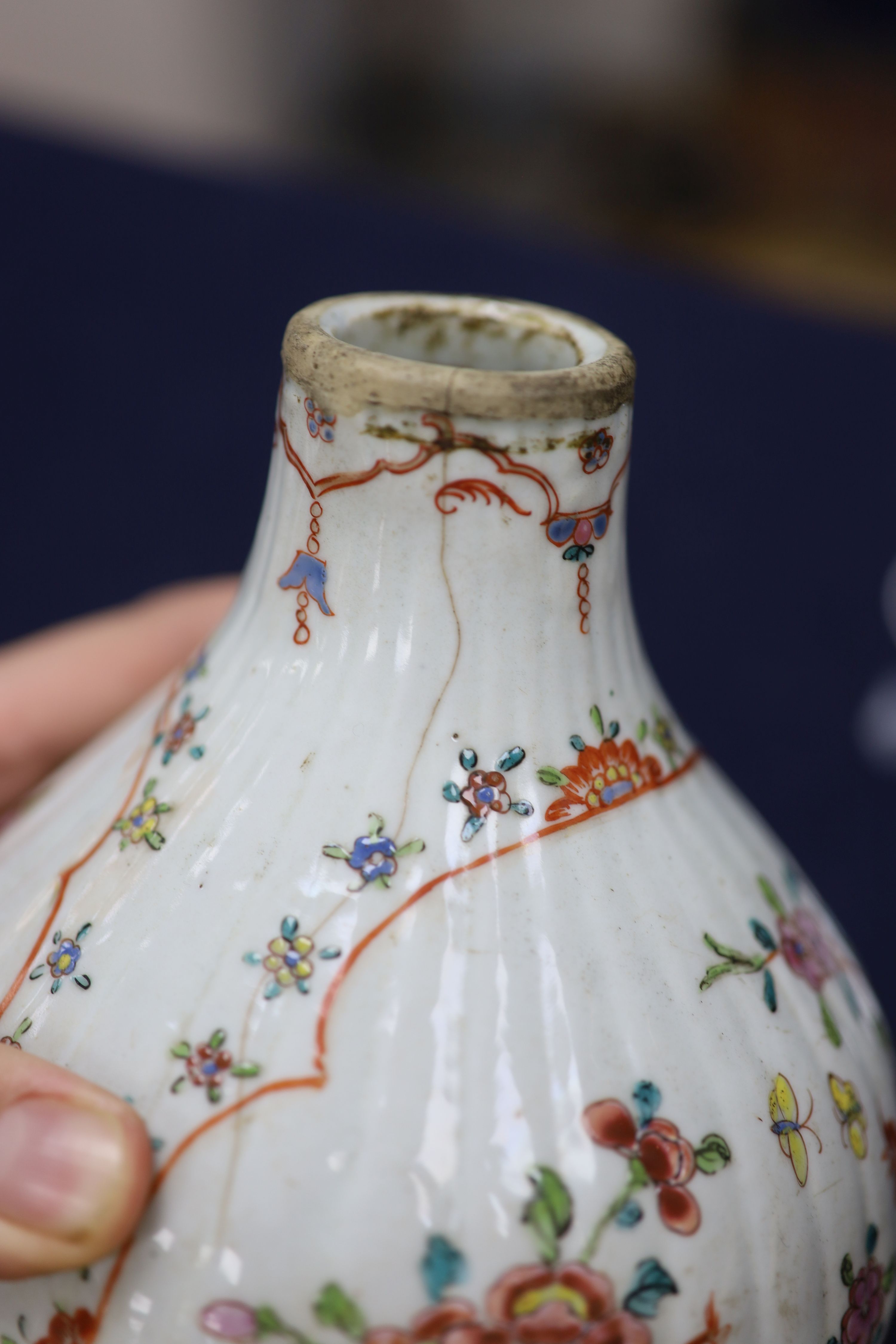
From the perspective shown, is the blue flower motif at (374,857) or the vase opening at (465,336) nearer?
the blue flower motif at (374,857)

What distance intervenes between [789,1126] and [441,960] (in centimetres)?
18

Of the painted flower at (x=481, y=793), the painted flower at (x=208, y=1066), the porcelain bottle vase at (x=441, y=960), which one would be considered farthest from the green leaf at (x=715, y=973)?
the painted flower at (x=208, y=1066)

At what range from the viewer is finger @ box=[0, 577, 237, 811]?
919mm

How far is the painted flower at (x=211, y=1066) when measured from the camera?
1.69ft

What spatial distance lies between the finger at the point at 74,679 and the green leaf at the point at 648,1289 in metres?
0.52

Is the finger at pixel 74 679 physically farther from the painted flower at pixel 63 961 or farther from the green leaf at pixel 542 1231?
the green leaf at pixel 542 1231

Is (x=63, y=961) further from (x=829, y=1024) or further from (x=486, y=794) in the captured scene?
(x=829, y=1024)

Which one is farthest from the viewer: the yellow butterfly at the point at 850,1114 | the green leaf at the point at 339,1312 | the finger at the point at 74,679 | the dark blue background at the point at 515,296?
the dark blue background at the point at 515,296

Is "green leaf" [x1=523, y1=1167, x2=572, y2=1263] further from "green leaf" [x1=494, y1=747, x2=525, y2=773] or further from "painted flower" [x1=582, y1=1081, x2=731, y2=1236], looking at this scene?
"green leaf" [x1=494, y1=747, x2=525, y2=773]

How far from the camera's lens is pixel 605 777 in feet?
1.96

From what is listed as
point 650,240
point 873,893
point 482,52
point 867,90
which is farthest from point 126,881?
point 482,52

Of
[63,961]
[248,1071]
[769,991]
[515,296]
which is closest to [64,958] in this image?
[63,961]

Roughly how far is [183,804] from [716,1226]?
0.97 feet

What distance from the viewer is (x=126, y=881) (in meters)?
0.58
